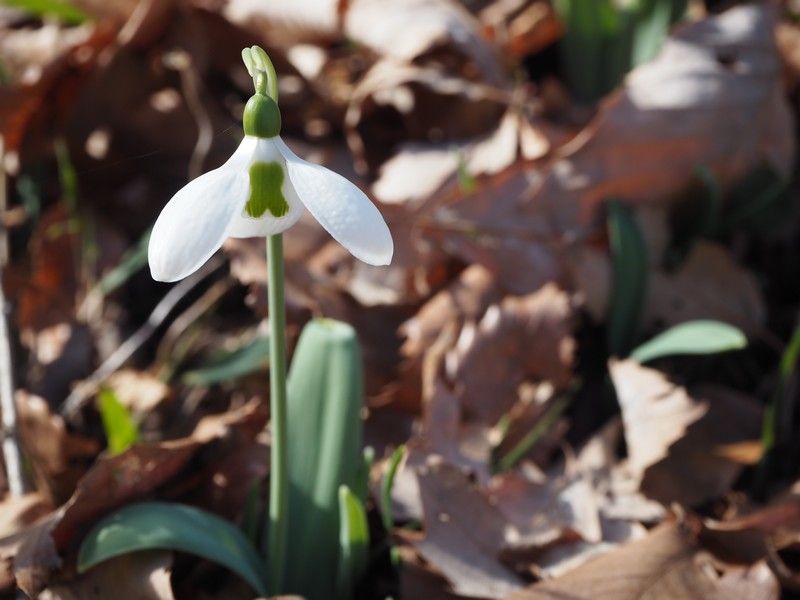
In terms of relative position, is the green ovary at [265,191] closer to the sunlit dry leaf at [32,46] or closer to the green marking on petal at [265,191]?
the green marking on petal at [265,191]

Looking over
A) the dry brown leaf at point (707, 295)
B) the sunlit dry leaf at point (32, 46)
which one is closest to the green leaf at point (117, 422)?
the dry brown leaf at point (707, 295)

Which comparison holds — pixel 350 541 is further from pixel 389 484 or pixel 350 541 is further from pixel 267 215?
pixel 267 215

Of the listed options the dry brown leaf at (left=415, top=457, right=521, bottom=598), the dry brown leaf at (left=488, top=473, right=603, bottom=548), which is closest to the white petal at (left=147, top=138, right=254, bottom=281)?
the dry brown leaf at (left=415, top=457, right=521, bottom=598)

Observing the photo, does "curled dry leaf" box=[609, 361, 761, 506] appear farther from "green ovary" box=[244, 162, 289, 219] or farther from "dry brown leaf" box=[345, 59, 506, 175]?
"green ovary" box=[244, 162, 289, 219]

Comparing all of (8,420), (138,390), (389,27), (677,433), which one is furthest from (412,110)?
(8,420)

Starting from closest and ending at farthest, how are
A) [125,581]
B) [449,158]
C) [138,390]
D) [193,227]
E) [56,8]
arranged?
1. [193,227]
2. [125,581]
3. [138,390]
4. [449,158]
5. [56,8]

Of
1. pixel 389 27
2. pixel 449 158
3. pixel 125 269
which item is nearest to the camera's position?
pixel 125 269

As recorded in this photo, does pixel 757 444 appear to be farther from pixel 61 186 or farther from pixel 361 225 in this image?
pixel 61 186
